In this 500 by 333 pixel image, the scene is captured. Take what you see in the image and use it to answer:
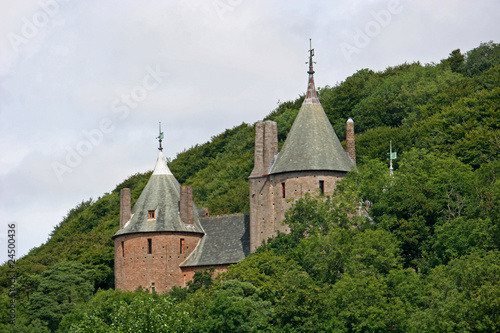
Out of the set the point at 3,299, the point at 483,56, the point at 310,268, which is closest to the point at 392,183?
the point at 310,268

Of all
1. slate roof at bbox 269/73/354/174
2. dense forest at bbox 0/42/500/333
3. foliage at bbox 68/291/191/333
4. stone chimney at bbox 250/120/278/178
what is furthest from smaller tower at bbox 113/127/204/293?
→ slate roof at bbox 269/73/354/174

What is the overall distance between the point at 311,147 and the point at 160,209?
1115 cm

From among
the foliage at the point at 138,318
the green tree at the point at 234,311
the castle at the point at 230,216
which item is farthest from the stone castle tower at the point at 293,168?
the foliage at the point at 138,318

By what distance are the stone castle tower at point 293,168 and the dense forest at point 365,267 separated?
1.23m

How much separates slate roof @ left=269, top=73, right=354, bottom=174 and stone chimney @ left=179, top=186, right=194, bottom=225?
23.6 feet

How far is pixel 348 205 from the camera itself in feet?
195

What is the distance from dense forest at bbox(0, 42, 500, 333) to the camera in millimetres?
49438

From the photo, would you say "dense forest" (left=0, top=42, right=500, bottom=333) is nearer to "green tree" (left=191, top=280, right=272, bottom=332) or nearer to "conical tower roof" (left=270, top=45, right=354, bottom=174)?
"green tree" (left=191, top=280, right=272, bottom=332)

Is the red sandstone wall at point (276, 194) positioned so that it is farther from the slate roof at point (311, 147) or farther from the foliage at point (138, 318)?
the foliage at point (138, 318)

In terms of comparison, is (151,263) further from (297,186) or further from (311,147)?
(311,147)

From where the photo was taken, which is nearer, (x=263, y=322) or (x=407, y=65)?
(x=263, y=322)

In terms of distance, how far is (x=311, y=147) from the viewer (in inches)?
2466

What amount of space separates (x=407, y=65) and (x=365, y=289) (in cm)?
5700

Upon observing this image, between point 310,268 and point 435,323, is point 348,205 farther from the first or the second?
point 435,323
